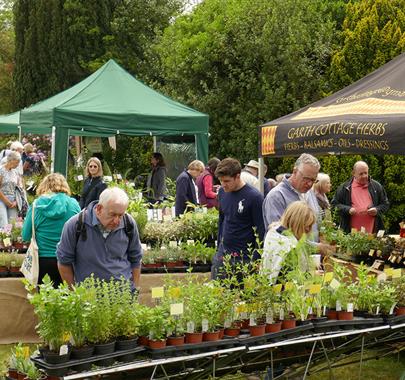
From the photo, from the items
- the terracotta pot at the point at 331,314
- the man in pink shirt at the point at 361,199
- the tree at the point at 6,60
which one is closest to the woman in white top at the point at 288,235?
the terracotta pot at the point at 331,314

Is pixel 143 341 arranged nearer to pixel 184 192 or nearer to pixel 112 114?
pixel 184 192

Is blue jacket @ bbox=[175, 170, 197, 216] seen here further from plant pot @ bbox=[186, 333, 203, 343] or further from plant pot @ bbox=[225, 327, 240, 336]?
plant pot @ bbox=[186, 333, 203, 343]

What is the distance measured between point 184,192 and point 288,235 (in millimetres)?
4808

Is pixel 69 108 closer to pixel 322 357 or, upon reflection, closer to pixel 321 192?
pixel 321 192

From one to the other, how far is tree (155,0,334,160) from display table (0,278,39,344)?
838 cm

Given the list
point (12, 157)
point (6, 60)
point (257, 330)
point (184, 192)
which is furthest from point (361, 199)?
point (6, 60)

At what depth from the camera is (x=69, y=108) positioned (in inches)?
425

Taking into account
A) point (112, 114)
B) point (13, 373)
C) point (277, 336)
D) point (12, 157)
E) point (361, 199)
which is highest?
point (112, 114)

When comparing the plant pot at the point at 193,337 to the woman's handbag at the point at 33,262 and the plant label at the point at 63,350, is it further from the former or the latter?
the woman's handbag at the point at 33,262

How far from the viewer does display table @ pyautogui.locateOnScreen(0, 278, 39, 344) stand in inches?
287

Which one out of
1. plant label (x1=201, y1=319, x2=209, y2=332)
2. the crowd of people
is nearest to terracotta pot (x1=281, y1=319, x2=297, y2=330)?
the crowd of people

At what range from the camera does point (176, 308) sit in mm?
4406

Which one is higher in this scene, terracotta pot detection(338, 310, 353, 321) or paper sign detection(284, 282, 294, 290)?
paper sign detection(284, 282, 294, 290)

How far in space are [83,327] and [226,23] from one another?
12.7m
